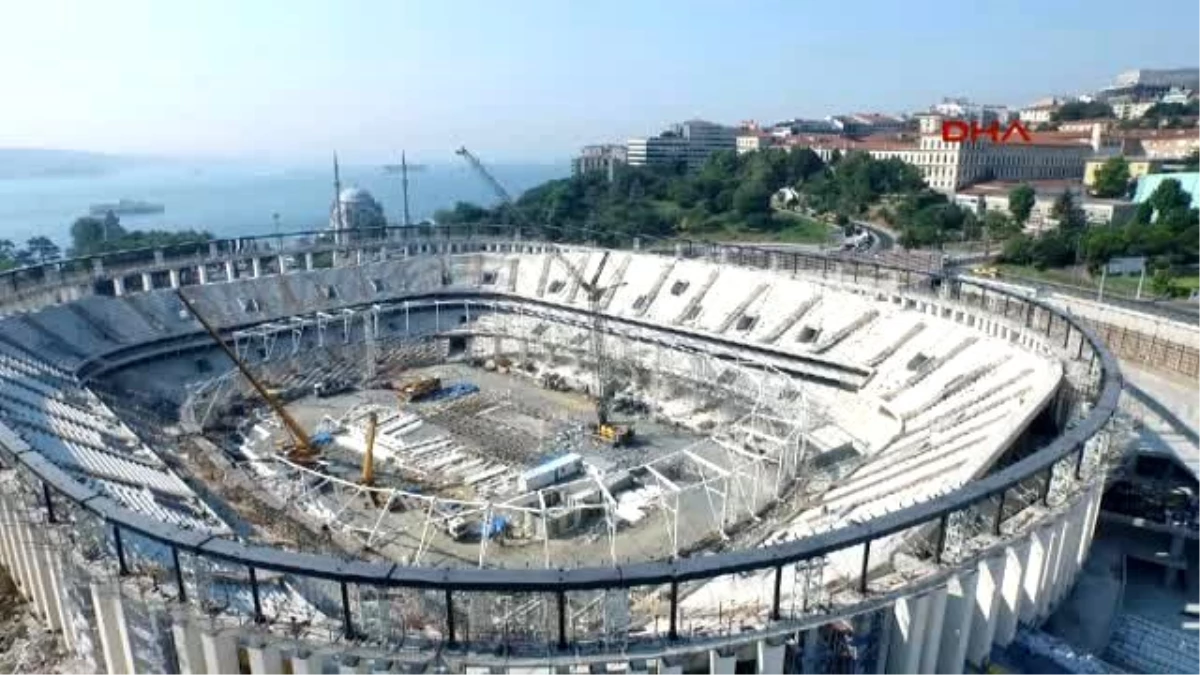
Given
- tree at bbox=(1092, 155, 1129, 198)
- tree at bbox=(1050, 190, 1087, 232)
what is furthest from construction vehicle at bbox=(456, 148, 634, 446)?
tree at bbox=(1092, 155, 1129, 198)

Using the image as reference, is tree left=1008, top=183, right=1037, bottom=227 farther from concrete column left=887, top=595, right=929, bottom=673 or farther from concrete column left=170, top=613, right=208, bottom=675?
concrete column left=170, top=613, right=208, bottom=675

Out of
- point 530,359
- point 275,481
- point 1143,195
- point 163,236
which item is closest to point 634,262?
point 530,359

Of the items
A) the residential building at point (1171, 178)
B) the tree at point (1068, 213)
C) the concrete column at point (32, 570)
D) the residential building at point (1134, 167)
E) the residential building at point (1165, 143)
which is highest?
the residential building at point (1165, 143)

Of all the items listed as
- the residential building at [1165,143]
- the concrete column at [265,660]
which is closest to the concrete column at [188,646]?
the concrete column at [265,660]

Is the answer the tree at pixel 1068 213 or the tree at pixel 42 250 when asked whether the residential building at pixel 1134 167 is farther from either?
the tree at pixel 42 250

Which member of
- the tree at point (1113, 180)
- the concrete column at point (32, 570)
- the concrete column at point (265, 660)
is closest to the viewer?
the concrete column at point (265, 660)

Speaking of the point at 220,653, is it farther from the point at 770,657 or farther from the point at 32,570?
the point at 770,657

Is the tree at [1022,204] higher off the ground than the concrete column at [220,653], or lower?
higher

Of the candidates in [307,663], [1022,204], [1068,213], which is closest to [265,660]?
[307,663]
